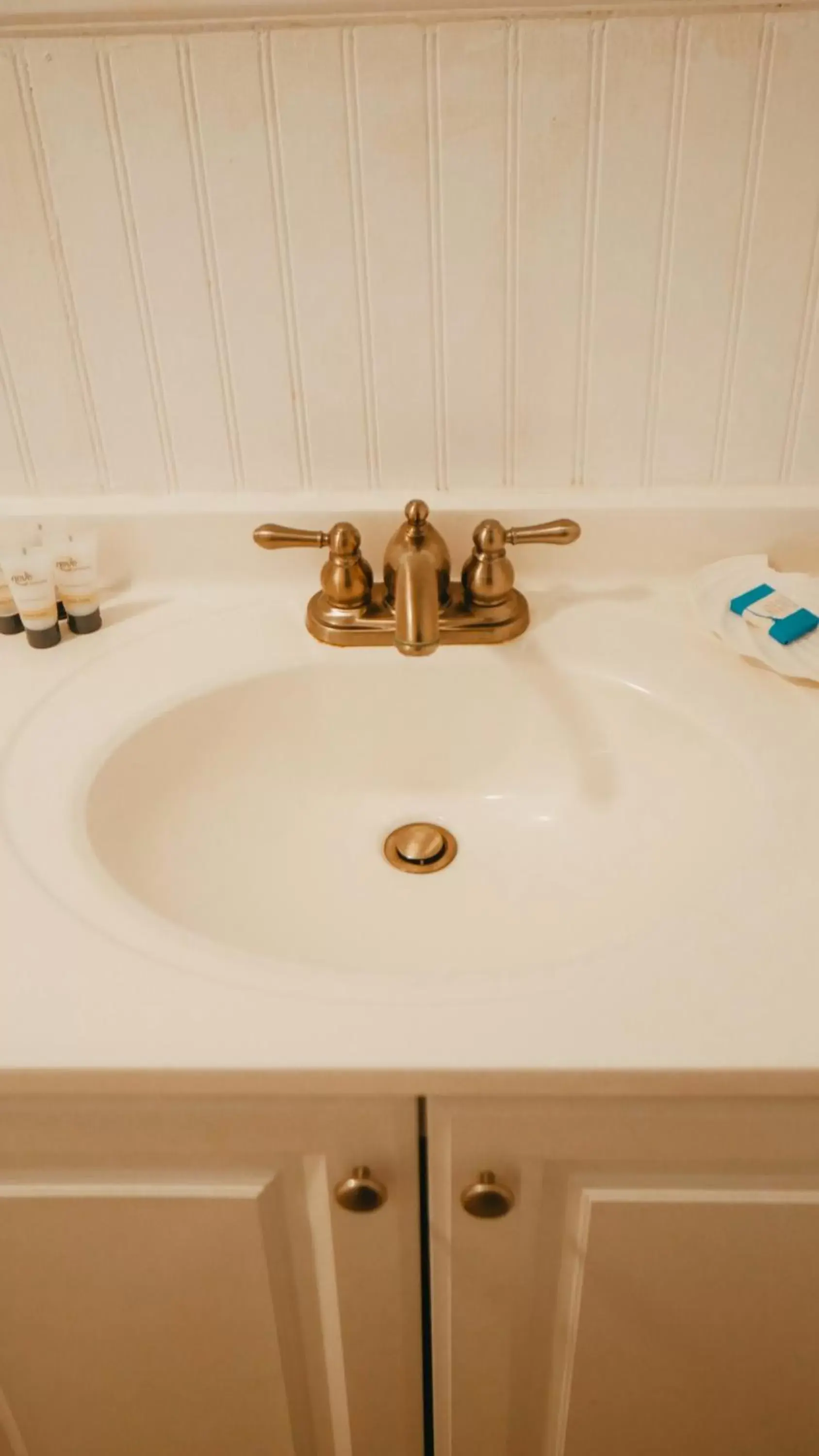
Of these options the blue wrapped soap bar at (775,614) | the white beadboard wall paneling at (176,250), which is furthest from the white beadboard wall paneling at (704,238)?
the white beadboard wall paneling at (176,250)

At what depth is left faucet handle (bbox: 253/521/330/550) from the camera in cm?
78

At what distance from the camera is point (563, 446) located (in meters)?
0.85

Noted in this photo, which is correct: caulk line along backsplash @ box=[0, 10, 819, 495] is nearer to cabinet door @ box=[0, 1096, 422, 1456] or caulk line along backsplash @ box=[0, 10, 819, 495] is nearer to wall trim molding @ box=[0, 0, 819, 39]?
wall trim molding @ box=[0, 0, 819, 39]

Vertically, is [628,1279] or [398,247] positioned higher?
[398,247]

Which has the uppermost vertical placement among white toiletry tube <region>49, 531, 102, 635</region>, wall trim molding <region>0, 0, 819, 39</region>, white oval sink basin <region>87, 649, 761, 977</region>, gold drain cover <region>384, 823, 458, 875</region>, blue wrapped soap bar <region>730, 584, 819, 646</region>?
wall trim molding <region>0, 0, 819, 39</region>

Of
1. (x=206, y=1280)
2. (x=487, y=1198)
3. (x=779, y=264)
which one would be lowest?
(x=206, y=1280)

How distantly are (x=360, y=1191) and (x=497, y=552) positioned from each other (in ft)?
1.53

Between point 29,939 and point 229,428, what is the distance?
0.46 m

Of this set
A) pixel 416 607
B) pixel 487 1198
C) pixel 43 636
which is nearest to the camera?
pixel 487 1198

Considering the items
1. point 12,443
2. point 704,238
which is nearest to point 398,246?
point 704,238

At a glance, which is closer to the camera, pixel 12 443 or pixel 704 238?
pixel 704 238

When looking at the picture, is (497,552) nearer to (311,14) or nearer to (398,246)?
(398,246)

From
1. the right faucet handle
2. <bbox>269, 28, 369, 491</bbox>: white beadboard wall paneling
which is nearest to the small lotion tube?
<bbox>269, 28, 369, 491</bbox>: white beadboard wall paneling

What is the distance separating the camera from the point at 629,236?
75 centimetres
